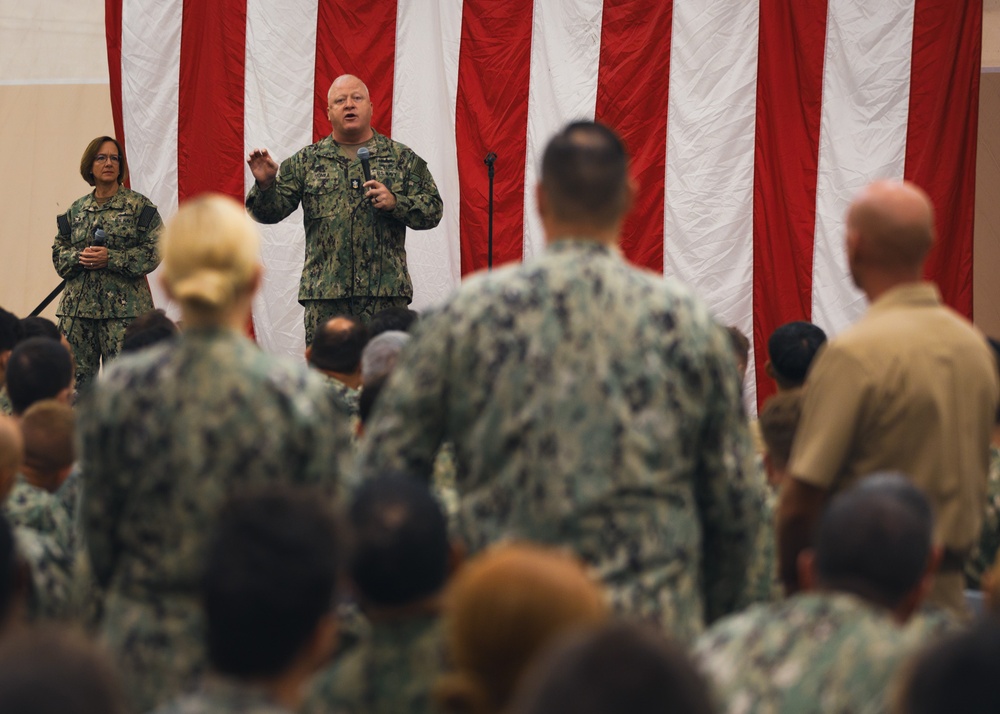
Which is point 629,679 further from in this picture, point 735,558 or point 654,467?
point 735,558

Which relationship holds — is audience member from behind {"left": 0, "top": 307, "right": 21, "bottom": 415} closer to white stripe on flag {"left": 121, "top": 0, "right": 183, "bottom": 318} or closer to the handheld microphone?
the handheld microphone

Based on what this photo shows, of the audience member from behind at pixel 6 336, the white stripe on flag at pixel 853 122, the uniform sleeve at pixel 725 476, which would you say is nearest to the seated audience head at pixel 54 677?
the uniform sleeve at pixel 725 476

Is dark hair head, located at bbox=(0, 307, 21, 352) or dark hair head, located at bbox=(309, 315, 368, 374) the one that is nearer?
dark hair head, located at bbox=(309, 315, 368, 374)

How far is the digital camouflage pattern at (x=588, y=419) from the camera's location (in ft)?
7.55

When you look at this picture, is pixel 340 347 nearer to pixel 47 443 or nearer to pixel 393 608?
pixel 47 443

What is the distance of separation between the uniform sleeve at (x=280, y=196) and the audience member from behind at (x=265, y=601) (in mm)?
4757

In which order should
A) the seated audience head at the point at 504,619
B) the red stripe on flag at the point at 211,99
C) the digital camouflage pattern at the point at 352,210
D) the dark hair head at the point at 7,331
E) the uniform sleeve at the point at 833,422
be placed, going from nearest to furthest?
the seated audience head at the point at 504,619 → the uniform sleeve at the point at 833,422 → the dark hair head at the point at 7,331 → the digital camouflage pattern at the point at 352,210 → the red stripe on flag at the point at 211,99

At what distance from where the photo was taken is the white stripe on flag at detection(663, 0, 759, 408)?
7262 mm

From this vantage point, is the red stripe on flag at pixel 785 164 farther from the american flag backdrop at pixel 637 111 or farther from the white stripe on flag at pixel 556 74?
the white stripe on flag at pixel 556 74

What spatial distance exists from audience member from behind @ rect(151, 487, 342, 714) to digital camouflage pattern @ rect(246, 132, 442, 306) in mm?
4734

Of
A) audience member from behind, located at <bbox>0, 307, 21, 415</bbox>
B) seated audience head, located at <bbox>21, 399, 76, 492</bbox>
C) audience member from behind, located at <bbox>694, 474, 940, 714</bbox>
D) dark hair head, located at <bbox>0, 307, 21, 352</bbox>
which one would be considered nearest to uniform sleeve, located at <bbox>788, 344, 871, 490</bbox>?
audience member from behind, located at <bbox>694, 474, 940, 714</bbox>

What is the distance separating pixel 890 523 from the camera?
2.05 m

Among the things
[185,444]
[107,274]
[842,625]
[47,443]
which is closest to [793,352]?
[47,443]

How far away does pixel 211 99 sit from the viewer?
822cm
